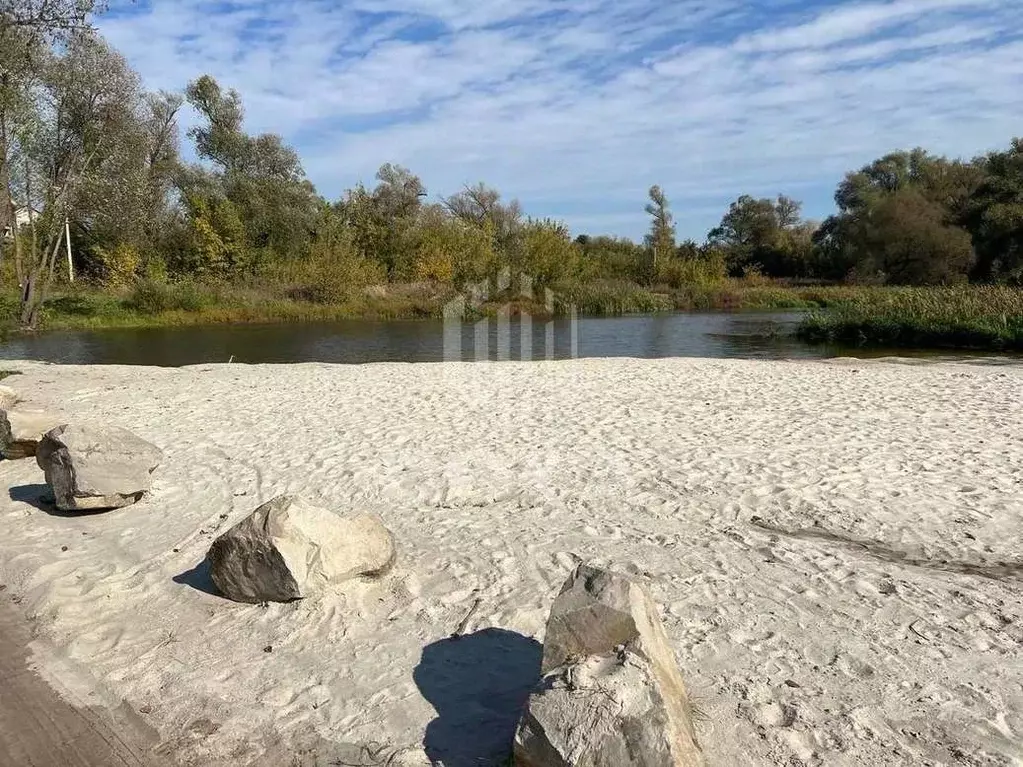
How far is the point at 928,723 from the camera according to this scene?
10.1ft

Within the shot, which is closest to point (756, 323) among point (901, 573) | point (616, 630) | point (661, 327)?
Result: point (661, 327)

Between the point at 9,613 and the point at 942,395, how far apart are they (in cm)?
1047

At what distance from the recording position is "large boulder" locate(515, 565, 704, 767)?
8.50 feet

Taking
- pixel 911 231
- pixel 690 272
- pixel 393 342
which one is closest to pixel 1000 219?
pixel 911 231

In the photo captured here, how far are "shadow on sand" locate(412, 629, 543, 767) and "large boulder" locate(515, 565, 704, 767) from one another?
1.18 feet

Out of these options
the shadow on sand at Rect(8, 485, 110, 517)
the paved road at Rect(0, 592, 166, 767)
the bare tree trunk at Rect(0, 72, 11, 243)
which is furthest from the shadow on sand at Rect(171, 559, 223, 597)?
the bare tree trunk at Rect(0, 72, 11, 243)

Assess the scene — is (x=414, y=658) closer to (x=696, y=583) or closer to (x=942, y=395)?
(x=696, y=583)

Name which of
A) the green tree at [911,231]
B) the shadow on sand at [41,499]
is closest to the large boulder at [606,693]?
the shadow on sand at [41,499]

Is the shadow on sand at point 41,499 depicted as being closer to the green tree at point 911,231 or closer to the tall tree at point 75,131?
the tall tree at point 75,131

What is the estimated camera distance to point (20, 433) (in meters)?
7.42

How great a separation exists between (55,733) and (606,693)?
2316 mm

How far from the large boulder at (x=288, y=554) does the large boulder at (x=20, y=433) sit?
163 inches

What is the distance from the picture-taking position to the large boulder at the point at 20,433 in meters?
7.39

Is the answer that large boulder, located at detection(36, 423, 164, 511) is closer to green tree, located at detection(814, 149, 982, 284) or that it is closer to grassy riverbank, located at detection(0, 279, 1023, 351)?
grassy riverbank, located at detection(0, 279, 1023, 351)
